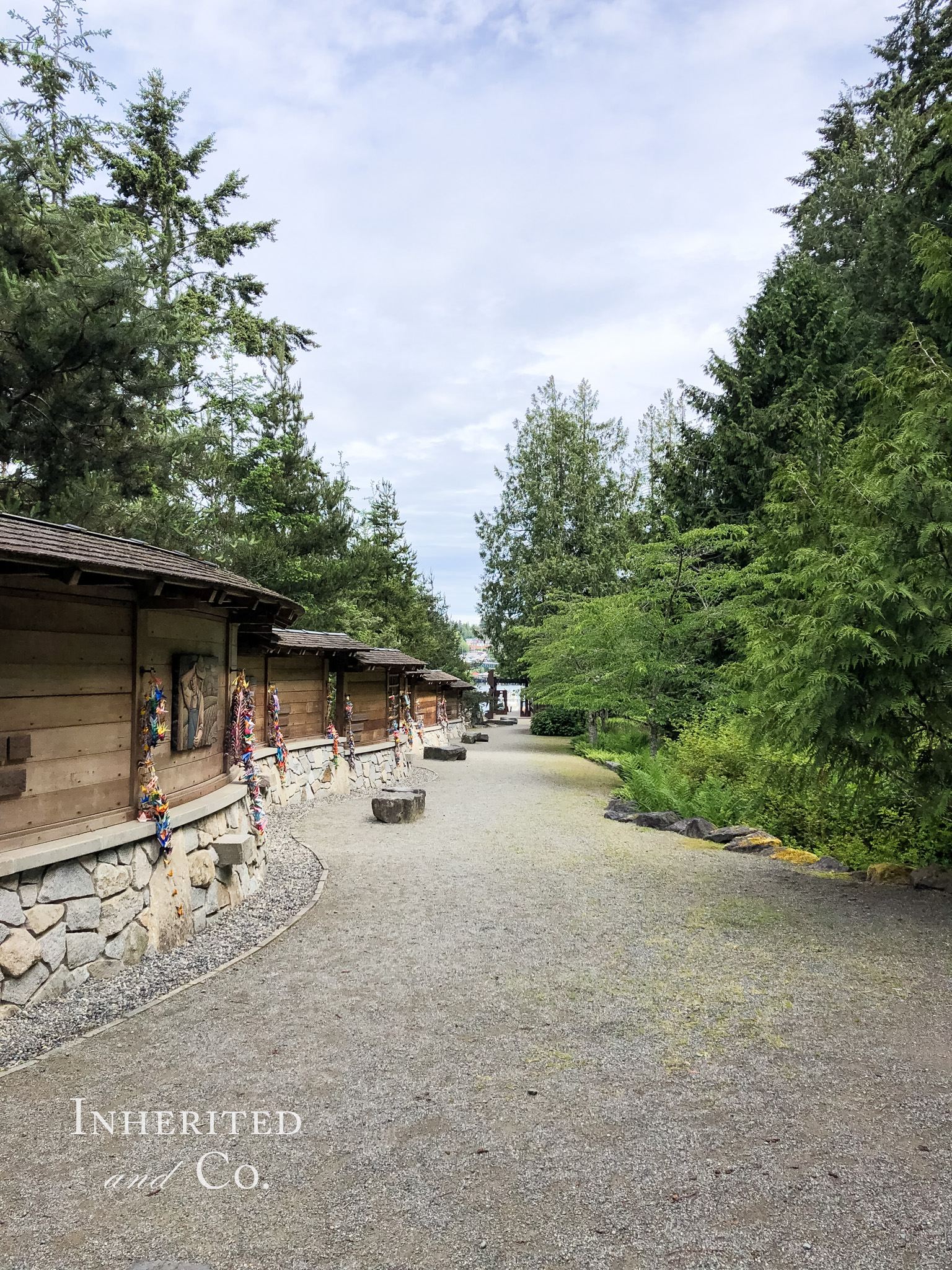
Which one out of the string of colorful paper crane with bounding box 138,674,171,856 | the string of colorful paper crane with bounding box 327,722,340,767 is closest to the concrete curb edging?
the string of colorful paper crane with bounding box 138,674,171,856

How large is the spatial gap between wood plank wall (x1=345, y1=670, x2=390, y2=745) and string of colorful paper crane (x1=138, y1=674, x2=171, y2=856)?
978cm

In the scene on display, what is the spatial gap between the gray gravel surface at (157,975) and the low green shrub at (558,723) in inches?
902

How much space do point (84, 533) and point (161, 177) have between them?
17.8 metres

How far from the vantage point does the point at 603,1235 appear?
270 centimetres

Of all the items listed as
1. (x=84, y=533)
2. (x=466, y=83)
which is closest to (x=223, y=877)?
(x=84, y=533)

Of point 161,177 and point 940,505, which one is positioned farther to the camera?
point 161,177

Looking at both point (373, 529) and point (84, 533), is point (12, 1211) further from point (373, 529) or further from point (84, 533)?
point (373, 529)

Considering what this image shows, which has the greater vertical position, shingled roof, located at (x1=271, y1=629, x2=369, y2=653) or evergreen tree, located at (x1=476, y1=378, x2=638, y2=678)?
evergreen tree, located at (x1=476, y1=378, x2=638, y2=678)

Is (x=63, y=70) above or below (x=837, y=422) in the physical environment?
above

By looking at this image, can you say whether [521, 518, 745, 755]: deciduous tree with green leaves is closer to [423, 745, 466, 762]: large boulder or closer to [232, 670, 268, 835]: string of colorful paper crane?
[423, 745, 466, 762]: large boulder

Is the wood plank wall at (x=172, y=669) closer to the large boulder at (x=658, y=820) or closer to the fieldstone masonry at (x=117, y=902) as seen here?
the fieldstone masonry at (x=117, y=902)

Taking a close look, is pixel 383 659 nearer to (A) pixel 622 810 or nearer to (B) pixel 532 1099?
(A) pixel 622 810

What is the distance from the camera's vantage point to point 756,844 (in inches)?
372

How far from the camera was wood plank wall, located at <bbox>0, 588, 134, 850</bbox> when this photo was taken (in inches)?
182
